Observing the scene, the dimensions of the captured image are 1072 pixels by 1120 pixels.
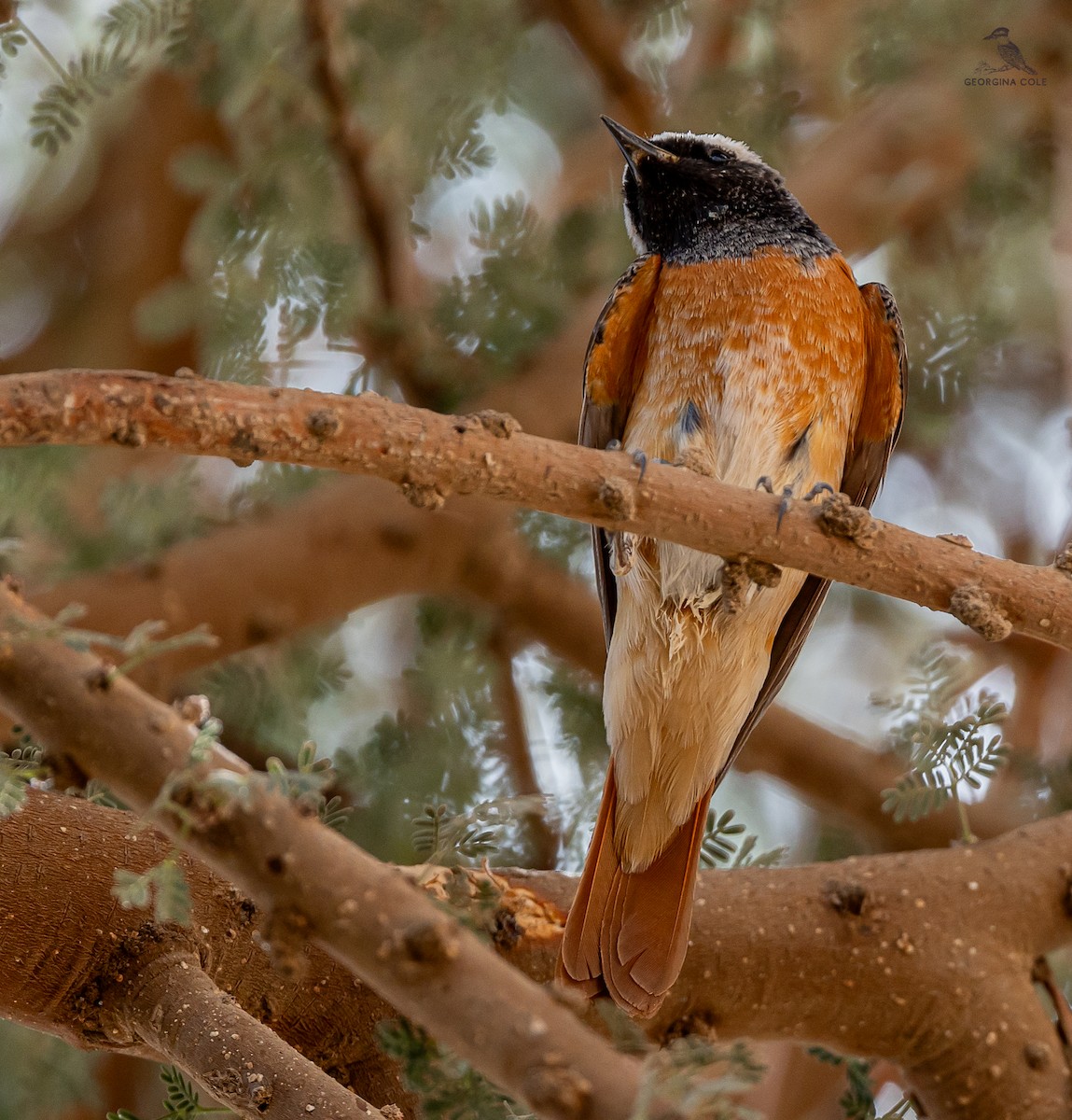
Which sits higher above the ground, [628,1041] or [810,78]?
[810,78]

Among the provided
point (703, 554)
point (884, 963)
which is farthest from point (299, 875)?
point (703, 554)

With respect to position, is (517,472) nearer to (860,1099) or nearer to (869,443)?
(860,1099)

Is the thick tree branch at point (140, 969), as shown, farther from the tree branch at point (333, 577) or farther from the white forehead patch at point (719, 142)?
the white forehead patch at point (719, 142)

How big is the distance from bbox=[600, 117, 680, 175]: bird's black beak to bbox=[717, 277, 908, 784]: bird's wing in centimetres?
74

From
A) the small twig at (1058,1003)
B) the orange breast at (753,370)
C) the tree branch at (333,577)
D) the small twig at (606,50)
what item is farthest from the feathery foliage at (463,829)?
the small twig at (606,50)

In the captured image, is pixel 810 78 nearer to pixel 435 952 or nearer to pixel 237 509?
pixel 237 509

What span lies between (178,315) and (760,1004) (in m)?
2.28

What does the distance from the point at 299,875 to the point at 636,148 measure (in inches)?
107

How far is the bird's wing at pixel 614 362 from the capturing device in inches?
120

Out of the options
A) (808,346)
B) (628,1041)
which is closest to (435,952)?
(628,1041)

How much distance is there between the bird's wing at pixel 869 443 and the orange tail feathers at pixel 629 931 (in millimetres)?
516

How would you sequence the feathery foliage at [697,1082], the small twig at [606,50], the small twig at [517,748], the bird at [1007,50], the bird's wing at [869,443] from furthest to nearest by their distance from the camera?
the small twig at [606,50], the bird at [1007,50], the small twig at [517,748], the bird's wing at [869,443], the feathery foliage at [697,1082]

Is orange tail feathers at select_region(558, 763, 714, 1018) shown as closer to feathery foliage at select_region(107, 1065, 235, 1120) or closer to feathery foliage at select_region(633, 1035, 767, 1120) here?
feathery foliage at select_region(107, 1065, 235, 1120)

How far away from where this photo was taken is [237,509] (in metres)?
3.96
